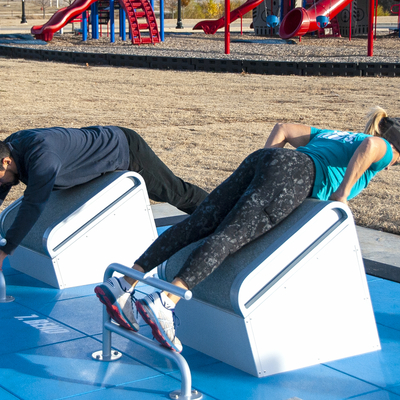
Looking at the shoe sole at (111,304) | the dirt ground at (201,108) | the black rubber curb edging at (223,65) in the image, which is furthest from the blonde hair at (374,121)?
the black rubber curb edging at (223,65)

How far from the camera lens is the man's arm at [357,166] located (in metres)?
3.32

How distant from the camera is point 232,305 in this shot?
2920 millimetres

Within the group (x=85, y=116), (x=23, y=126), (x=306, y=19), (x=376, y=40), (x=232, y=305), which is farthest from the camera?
(x=376, y=40)

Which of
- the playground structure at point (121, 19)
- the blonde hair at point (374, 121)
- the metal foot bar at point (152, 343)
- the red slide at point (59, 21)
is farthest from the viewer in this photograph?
the red slide at point (59, 21)

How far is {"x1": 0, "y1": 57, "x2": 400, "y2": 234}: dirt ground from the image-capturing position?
7.73 meters

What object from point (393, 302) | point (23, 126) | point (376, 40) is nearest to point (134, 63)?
point (23, 126)

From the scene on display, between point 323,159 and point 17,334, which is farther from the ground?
point 323,159

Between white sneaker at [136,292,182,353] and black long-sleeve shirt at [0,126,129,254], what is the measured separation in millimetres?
1155

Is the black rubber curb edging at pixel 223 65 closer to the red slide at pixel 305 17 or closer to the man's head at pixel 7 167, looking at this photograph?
the red slide at pixel 305 17

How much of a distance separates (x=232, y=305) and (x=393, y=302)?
1.48 metres

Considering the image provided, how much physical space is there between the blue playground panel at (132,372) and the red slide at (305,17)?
20.6 meters

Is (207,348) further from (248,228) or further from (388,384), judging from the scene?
(388,384)

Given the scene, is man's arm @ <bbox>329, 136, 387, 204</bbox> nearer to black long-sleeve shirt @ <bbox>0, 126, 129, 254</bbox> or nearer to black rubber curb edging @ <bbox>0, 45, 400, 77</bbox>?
black long-sleeve shirt @ <bbox>0, 126, 129, 254</bbox>

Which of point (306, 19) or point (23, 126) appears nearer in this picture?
point (23, 126)
